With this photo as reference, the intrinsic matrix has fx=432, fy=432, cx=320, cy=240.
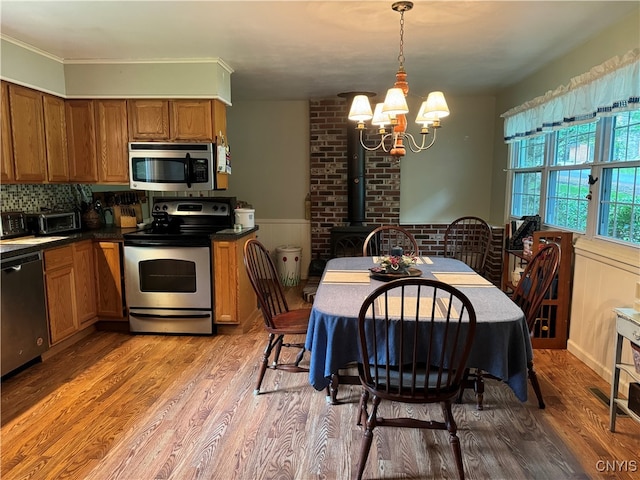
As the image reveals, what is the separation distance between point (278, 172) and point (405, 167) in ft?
5.26

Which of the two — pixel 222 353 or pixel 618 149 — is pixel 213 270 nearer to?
pixel 222 353

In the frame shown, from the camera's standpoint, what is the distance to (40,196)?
3.72 m

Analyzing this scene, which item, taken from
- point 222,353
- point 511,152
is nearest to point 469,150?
point 511,152

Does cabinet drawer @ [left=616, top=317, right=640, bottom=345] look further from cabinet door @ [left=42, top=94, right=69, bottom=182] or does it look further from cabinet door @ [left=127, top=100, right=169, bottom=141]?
cabinet door @ [left=42, top=94, right=69, bottom=182]

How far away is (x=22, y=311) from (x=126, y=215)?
4.47ft

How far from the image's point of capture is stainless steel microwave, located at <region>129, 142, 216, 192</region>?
12.0ft

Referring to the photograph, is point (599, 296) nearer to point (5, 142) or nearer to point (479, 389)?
point (479, 389)

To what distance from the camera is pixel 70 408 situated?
2.46m

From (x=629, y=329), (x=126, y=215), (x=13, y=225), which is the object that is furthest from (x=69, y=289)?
(x=629, y=329)

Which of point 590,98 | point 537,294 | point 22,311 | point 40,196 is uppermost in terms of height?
point 590,98

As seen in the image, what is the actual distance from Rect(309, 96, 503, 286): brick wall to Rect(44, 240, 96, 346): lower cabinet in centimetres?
273

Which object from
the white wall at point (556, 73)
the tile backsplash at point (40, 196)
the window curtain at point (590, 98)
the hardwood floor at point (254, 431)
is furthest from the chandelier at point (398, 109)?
the tile backsplash at point (40, 196)

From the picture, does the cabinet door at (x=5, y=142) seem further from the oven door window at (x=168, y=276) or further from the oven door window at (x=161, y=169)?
the oven door window at (x=168, y=276)

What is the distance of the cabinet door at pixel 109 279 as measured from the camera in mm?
3578
